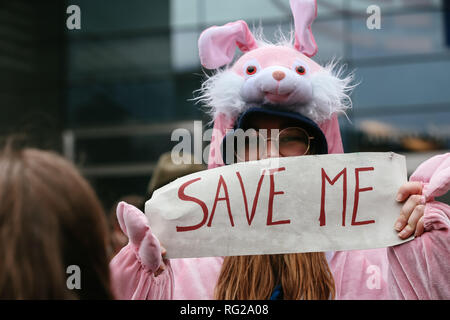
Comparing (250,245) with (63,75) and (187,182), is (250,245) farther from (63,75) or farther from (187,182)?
(63,75)

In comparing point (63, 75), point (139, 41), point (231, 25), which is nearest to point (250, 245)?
point (231, 25)

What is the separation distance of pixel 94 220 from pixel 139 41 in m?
7.90

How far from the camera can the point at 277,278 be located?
1.55 meters

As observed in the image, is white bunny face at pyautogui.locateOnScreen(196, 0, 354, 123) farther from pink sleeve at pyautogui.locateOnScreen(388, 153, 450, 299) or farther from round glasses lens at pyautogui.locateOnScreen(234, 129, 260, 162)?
pink sleeve at pyautogui.locateOnScreen(388, 153, 450, 299)

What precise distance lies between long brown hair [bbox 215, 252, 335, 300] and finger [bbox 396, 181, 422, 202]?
345mm

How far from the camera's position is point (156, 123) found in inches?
334

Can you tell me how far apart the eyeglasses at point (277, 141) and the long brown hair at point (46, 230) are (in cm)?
61

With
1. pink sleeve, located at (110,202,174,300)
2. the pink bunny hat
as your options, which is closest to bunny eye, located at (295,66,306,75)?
the pink bunny hat

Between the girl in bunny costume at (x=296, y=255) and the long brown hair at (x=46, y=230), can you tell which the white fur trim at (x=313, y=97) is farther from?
the long brown hair at (x=46, y=230)

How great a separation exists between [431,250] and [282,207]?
39 cm

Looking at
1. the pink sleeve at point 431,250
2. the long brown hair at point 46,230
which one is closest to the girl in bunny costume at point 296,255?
the pink sleeve at point 431,250

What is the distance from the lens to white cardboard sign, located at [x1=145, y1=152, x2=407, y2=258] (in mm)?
1354

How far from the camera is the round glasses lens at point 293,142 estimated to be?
1539 mm

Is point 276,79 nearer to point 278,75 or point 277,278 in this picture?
point 278,75
